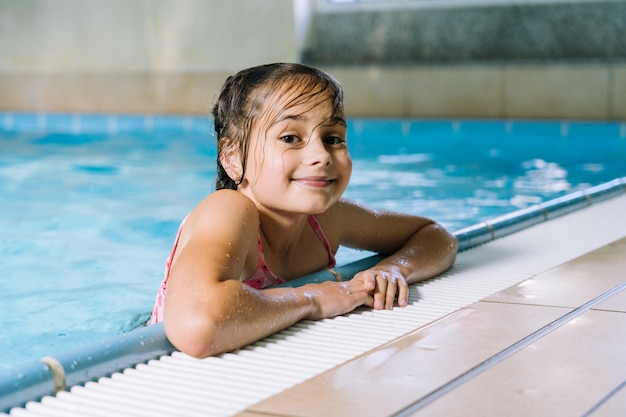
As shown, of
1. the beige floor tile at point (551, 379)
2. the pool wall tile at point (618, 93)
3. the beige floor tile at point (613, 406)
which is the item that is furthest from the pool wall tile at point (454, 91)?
the beige floor tile at point (613, 406)

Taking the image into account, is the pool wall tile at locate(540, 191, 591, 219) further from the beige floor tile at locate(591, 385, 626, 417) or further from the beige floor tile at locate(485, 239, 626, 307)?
the beige floor tile at locate(591, 385, 626, 417)

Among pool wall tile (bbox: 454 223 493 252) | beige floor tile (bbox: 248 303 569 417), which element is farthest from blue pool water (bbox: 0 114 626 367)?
beige floor tile (bbox: 248 303 569 417)

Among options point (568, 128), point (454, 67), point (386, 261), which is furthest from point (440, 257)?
point (454, 67)

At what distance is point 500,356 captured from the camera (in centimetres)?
179

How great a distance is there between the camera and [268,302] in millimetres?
1985

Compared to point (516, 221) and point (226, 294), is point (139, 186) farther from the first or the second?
point (226, 294)

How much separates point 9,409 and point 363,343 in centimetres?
69

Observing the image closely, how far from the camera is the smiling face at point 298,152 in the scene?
2.18 metres

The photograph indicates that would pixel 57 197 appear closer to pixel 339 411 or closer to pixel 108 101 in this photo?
pixel 339 411

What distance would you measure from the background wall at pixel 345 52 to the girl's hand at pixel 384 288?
709 centimetres

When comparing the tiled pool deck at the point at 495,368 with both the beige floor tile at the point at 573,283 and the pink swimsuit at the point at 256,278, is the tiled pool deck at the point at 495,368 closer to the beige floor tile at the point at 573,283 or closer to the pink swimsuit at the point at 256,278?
the beige floor tile at the point at 573,283

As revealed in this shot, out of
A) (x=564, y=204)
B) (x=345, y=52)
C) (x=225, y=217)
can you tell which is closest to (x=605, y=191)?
(x=564, y=204)

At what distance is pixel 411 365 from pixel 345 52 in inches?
350

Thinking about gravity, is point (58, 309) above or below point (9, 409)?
below
